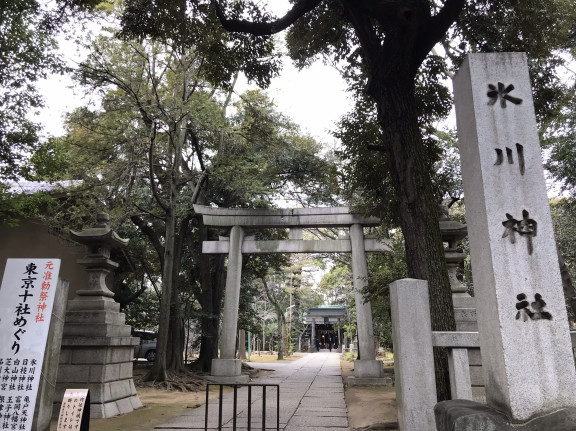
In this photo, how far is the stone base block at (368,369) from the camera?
11086 mm

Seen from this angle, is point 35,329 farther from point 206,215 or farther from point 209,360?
point 209,360

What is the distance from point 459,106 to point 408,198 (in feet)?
5.55

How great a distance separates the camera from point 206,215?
12.3 m

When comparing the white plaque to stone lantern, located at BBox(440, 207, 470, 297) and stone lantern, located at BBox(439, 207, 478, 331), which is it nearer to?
stone lantern, located at BBox(439, 207, 478, 331)

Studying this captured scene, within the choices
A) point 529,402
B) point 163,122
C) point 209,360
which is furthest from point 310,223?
point 529,402

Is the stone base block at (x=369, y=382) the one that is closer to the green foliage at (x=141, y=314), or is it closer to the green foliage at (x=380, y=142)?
the green foliage at (x=380, y=142)

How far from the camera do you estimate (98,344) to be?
6.83 metres

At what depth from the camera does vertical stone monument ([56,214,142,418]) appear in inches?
267

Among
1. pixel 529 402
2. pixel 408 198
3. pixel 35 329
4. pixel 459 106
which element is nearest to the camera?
pixel 529 402

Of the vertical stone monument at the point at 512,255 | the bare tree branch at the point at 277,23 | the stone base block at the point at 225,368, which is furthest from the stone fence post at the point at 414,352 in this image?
the stone base block at the point at 225,368

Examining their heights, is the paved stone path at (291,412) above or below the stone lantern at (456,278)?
below

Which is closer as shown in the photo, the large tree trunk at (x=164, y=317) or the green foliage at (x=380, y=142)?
the green foliage at (x=380, y=142)

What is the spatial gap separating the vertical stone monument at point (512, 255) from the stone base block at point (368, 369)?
27.2ft

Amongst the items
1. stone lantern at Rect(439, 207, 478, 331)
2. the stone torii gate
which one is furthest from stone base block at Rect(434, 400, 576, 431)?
the stone torii gate
